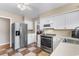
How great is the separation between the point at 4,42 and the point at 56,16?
3.48 metres

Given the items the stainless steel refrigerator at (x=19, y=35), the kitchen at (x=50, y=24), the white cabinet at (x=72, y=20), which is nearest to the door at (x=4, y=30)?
the kitchen at (x=50, y=24)

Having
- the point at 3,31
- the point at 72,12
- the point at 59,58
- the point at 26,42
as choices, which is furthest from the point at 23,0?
the point at 3,31

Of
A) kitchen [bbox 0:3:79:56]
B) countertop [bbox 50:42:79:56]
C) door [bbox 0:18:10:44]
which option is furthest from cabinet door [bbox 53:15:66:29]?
door [bbox 0:18:10:44]

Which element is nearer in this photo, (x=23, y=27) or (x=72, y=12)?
(x=72, y=12)

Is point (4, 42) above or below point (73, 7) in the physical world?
below

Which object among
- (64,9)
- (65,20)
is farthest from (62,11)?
(65,20)

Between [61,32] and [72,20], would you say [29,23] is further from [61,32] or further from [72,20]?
[72,20]

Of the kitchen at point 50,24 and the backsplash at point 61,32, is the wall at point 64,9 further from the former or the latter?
the backsplash at point 61,32

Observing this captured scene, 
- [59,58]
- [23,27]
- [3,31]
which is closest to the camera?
[59,58]

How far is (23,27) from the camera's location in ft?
11.6

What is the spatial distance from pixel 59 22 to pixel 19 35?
1938 millimetres

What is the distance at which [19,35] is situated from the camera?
3.38 m

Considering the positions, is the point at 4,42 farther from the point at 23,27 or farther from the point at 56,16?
the point at 56,16

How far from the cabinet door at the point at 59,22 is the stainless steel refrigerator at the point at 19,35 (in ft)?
5.13
